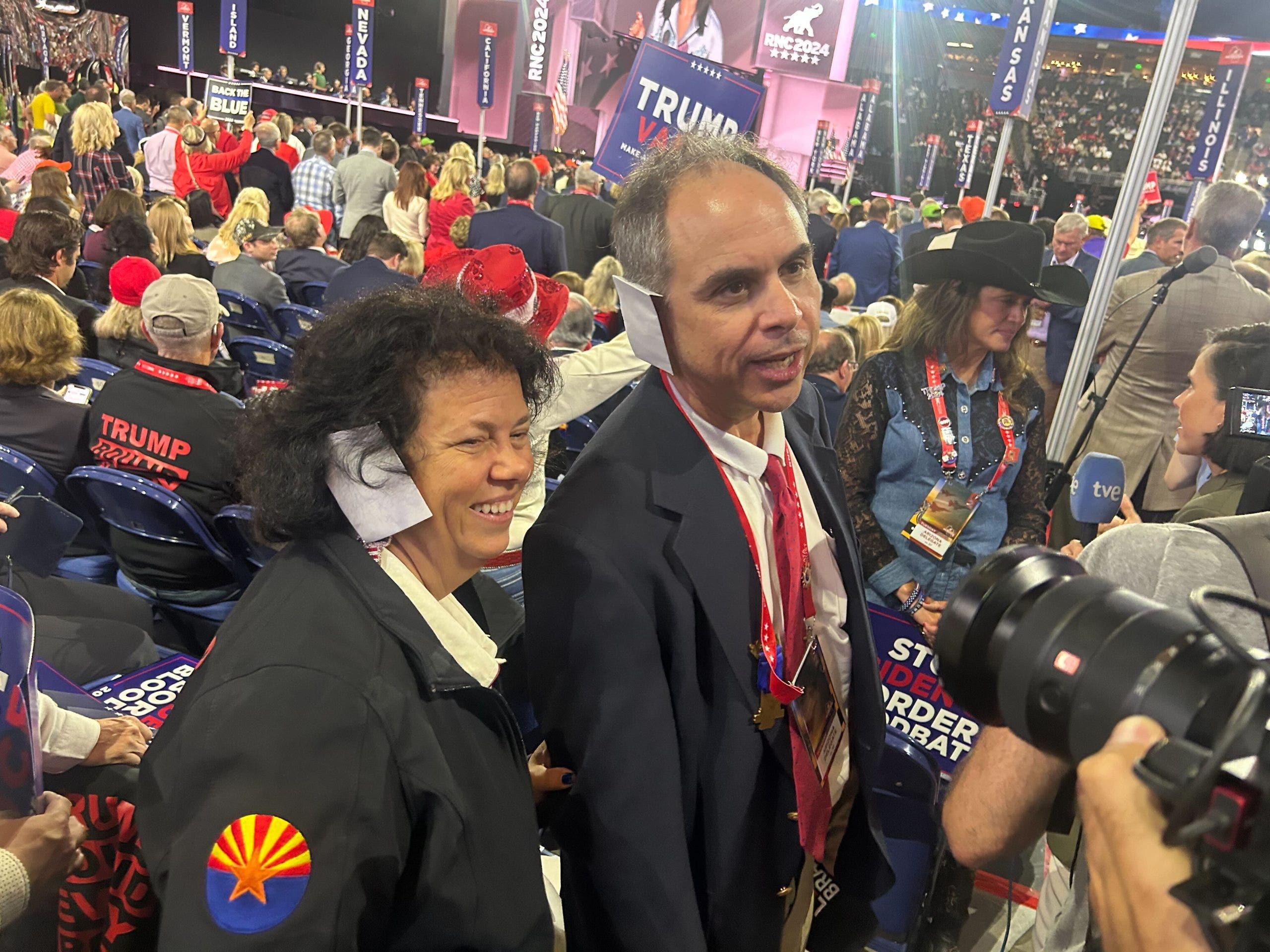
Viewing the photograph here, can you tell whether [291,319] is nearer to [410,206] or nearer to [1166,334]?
[410,206]

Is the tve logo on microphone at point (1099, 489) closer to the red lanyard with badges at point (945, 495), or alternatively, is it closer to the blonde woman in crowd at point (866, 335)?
the red lanyard with badges at point (945, 495)

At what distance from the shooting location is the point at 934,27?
27281 millimetres

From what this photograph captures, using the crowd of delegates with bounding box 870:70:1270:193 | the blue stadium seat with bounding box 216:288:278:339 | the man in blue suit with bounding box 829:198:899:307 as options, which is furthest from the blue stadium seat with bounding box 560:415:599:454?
the crowd of delegates with bounding box 870:70:1270:193

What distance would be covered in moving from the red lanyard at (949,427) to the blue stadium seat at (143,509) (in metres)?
1.87

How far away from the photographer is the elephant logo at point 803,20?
1455 cm

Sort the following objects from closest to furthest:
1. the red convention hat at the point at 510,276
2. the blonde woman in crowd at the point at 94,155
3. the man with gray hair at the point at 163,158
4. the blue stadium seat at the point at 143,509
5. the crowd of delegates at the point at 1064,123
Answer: the red convention hat at the point at 510,276 → the blue stadium seat at the point at 143,509 → the blonde woman in crowd at the point at 94,155 → the man with gray hair at the point at 163,158 → the crowd of delegates at the point at 1064,123

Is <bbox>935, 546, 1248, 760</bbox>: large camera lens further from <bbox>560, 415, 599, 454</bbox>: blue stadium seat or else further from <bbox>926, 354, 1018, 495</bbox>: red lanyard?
<bbox>560, 415, 599, 454</bbox>: blue stadium seat

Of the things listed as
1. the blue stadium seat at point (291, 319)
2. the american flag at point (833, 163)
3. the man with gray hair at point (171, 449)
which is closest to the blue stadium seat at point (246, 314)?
the blue stadium seat at point (291, 319)

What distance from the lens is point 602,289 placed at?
202 inches

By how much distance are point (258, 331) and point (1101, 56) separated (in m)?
28.8

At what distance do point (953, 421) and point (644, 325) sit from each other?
126cm

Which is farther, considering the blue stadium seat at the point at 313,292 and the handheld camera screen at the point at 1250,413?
the blue stadium seat at the point at 313,292

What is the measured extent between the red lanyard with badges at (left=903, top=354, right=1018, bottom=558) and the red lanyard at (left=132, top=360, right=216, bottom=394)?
2.10m

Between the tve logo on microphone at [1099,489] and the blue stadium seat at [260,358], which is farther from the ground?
the tve logo on microphone at [1099,489]
